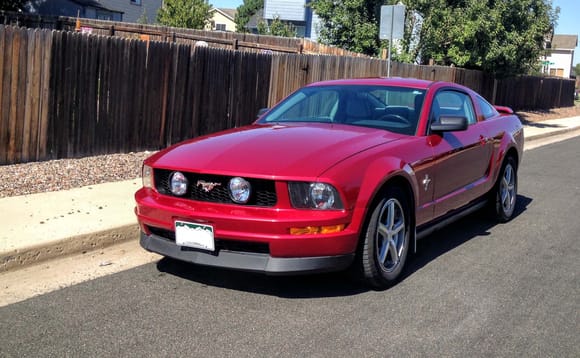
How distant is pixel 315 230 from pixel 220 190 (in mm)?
728

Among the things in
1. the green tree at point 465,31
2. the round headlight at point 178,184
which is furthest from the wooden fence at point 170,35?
the round headlight at point 178,184

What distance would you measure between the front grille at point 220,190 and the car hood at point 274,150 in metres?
0.06

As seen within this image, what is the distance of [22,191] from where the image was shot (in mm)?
7344

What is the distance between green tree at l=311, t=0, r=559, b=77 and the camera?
66.3 feet

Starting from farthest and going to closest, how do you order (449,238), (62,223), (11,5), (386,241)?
(11,5), (449,238), (62,223), (386,241)

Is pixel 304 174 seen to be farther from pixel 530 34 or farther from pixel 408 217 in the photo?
pixel 530 34

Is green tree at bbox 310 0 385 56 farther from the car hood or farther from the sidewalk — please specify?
the car hood

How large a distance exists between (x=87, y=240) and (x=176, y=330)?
2.06m

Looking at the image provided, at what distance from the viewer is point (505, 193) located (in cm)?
738

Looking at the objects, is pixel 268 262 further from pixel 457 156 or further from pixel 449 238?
pixel 449 238

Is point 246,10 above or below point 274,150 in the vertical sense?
above

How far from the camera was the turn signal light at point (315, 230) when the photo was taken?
4.32m

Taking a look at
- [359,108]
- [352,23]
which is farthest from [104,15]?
[359,108]

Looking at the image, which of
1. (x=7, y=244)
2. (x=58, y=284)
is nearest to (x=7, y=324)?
(x=58, y=284)
